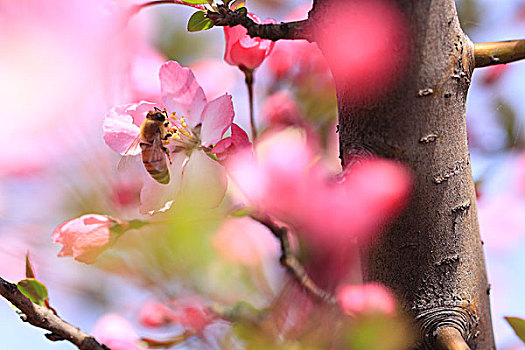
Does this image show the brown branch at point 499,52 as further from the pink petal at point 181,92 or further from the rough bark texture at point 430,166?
the pink petal at point 181,92

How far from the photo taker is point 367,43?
0.26m

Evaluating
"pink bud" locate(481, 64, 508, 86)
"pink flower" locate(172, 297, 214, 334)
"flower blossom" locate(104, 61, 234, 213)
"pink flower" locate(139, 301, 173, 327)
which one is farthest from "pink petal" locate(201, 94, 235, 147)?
"pink bud" locate(481, 64, 508, 86)

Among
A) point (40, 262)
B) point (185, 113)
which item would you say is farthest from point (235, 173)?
point (40, 262)

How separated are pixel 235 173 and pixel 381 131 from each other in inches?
3.7

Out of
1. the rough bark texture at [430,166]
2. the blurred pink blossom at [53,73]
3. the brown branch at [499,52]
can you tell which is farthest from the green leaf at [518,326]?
the blurred pink blossom at [53,73]

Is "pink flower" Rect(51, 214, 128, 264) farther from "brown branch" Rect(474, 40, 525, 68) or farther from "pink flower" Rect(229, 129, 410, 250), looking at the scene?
"brown branch" Rect(474, 40, 525, 68)

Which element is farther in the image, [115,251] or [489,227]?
[489,227]

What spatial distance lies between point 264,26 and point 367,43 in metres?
0.05

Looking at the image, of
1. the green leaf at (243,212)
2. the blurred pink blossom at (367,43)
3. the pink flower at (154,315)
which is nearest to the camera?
the blurred pink blossom at (367,43)

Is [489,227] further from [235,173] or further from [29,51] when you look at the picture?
[29,51]

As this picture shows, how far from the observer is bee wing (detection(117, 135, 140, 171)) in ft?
1.10

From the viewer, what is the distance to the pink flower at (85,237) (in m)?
0.34

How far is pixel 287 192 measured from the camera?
38 cm

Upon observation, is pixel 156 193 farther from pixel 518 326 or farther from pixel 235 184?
pixel 518 326
